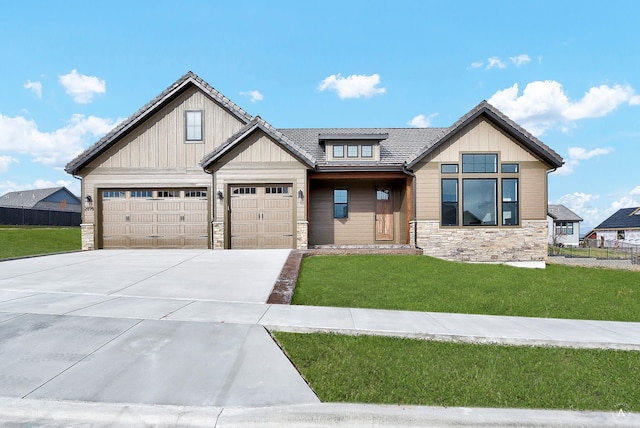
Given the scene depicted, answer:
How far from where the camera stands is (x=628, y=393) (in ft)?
11.8

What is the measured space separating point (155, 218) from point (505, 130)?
15.2 meters

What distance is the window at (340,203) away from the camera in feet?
53.5

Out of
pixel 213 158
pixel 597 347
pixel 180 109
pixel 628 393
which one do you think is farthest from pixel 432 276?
pixel 180 109

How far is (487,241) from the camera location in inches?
562

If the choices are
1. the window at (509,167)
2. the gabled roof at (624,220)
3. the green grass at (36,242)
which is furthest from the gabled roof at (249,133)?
the gabled roof at (624,220)

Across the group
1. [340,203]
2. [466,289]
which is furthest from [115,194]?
[466,289]

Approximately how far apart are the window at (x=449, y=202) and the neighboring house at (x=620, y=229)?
39.0m

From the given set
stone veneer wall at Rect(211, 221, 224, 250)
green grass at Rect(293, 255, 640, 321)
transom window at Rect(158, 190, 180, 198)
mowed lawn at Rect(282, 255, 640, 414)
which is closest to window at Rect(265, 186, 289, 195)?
stone veneer wall at Rect(211, 221, 224, 250)

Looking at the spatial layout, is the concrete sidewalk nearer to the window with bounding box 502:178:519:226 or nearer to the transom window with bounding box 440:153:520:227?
the transom window with bounding box 440:153:520:227

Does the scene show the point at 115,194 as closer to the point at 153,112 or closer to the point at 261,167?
the point at 153,112

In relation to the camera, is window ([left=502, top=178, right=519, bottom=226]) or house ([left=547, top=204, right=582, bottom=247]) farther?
house ([left=547, top=204, right=582, bottom=247])

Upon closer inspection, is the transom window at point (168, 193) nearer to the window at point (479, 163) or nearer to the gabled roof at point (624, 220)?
the window at point (479, 163)

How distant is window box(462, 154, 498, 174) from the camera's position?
14.3m

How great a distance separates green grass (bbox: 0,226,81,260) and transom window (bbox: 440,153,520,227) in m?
17.7
